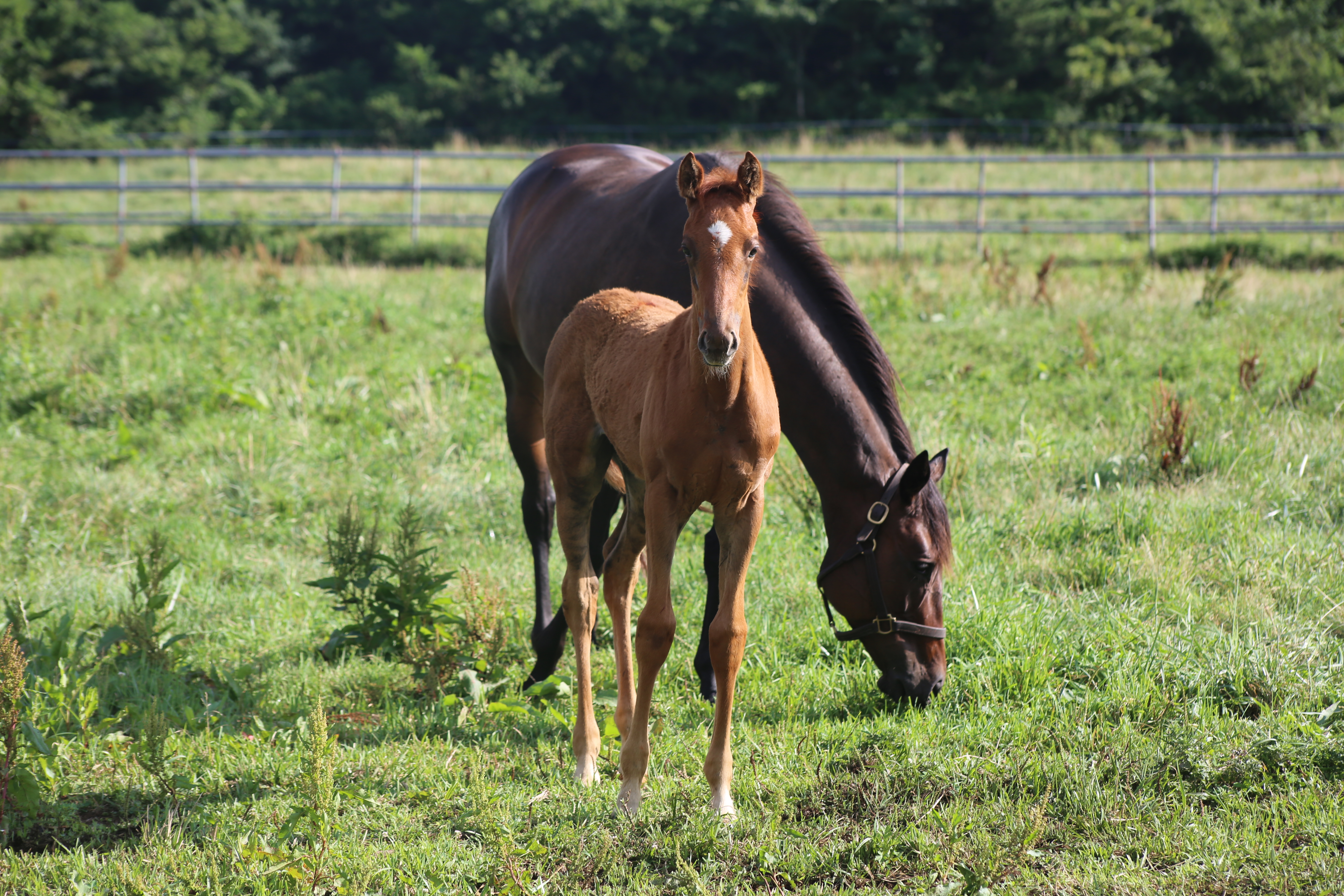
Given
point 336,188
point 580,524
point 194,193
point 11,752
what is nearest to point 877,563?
point 580,524

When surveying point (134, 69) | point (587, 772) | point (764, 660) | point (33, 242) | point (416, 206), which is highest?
point (134, 69)

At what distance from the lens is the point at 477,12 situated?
134 feet

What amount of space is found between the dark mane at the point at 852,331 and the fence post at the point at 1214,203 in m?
12.3

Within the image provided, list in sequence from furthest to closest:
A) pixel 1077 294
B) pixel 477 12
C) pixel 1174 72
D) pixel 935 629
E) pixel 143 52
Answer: pixel 477 12 → pixel 143 52 → pixel 1174 72 → pixel 1077 294 → pixel 935 629

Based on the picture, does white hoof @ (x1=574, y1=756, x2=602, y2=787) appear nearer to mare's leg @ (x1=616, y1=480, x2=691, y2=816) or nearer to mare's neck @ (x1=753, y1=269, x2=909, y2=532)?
mare's leg @ (x1=616, y1=480, x2=691, y2=816)

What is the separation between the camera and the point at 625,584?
10.5ft

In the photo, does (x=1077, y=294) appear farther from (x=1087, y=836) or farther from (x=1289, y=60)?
(x=1289, y=60)

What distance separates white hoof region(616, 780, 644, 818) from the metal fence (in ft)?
36.9

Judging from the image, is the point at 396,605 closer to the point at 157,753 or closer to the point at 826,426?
the point at 157,753

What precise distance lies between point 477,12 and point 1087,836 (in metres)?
44.0

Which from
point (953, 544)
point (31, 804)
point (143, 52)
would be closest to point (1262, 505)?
point (953, 544)

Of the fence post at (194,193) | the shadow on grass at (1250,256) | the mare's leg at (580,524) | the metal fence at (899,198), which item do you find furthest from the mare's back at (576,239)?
the fence post at (194,193)

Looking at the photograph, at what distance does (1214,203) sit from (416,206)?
12.3 meters

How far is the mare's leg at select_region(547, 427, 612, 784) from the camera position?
3176 millimetres
